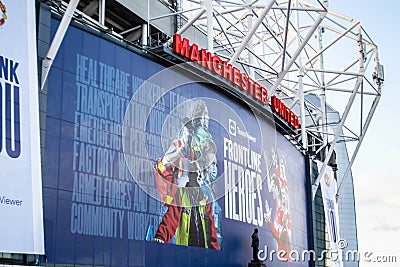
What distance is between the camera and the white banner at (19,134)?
53.6 feet

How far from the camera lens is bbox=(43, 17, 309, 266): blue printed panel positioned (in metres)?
19.3

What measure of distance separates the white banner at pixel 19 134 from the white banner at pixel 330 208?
1054 inches

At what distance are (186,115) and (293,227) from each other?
1342 cm

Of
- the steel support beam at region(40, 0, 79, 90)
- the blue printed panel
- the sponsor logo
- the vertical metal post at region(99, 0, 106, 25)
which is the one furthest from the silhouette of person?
the steel support beam at region(40, 0, 79, 90)

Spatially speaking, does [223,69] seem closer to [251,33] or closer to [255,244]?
[251,33]

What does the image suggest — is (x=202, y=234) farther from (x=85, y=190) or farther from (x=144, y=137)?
(x=85, y=190)

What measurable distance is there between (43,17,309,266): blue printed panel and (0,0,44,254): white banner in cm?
122

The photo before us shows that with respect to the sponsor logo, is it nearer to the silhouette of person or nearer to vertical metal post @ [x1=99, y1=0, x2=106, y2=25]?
the silhouette of person

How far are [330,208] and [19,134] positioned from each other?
29.0 meters

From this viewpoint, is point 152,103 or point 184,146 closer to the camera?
point 152,103

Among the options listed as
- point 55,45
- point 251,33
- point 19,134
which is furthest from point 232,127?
point 19,134

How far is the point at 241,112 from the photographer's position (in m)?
30.8

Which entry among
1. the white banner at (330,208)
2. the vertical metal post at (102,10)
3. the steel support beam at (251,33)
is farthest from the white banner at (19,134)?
the white banner at (330,208)

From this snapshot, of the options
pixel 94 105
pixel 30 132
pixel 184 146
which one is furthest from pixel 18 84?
pixel 184 146
